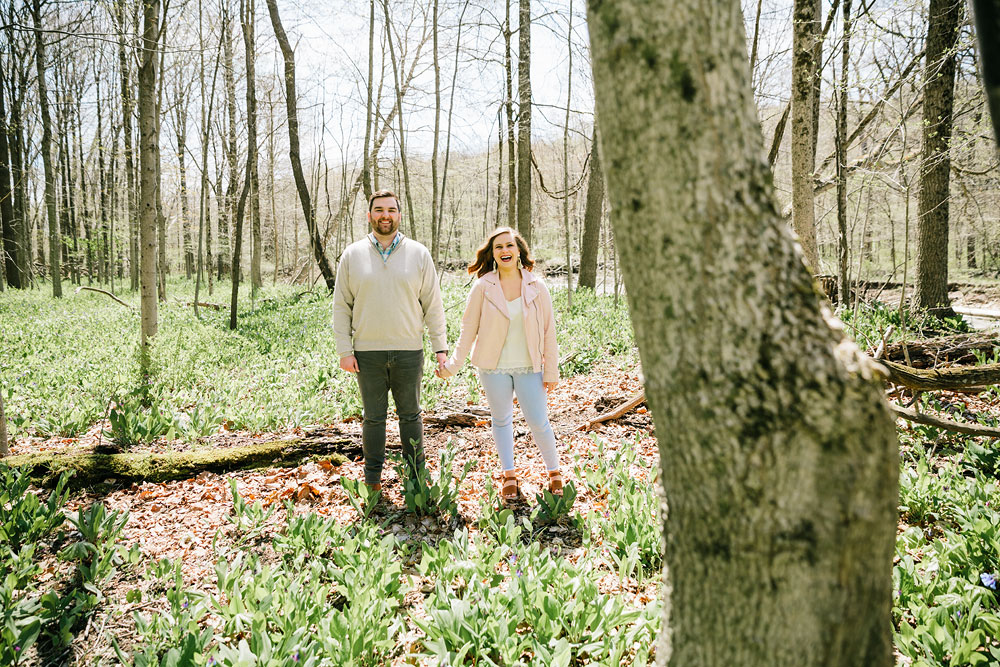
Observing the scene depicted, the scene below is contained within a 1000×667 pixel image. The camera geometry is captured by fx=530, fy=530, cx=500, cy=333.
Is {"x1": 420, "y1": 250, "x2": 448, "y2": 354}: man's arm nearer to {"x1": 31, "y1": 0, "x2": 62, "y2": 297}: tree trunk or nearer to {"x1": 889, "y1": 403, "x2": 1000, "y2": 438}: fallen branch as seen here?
{"x1": 889, "y1": 403, "x2": 1000, "y2": 438}: fallen branch

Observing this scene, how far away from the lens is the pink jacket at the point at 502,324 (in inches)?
140

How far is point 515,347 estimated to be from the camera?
11.8ft

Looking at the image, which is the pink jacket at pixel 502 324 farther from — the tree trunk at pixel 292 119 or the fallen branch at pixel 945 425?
the tree trunk at pixel 292 119

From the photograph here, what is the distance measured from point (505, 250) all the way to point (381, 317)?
0.94 meters

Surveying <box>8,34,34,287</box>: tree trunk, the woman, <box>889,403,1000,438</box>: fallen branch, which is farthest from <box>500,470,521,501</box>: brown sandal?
<box>8,34,34,287</box>: tree trunk

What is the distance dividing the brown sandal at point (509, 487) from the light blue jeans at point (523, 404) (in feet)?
0.83

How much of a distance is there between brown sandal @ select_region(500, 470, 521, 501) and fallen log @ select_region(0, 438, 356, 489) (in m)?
1.45

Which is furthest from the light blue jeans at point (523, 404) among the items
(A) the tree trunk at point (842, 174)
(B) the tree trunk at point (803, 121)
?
(A) the tree trunk at point (842, 174)

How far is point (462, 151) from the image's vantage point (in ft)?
55.3

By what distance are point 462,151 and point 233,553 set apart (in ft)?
51.0

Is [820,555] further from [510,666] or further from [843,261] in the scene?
[843,261]

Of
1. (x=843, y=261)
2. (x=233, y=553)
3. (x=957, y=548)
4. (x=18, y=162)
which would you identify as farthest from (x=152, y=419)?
(x=18, y=162)

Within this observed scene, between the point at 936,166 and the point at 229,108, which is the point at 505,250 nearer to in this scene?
the point at 936,166

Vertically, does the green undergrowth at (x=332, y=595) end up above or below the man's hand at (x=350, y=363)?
below
